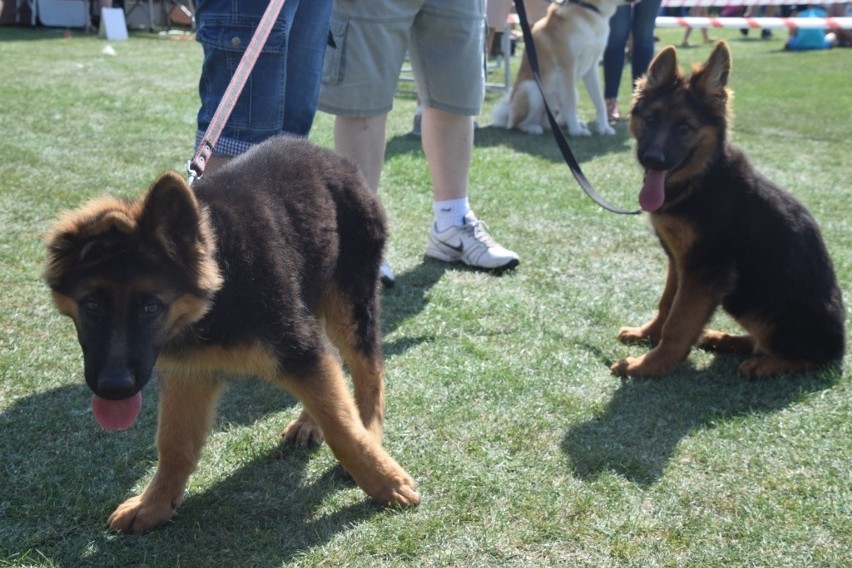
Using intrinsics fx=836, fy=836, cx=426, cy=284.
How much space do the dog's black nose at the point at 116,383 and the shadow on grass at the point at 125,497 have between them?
677mm

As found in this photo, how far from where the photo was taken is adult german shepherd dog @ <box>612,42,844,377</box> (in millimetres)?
4098

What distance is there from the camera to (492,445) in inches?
137

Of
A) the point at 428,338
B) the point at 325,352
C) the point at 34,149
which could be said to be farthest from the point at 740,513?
the point at 34,149

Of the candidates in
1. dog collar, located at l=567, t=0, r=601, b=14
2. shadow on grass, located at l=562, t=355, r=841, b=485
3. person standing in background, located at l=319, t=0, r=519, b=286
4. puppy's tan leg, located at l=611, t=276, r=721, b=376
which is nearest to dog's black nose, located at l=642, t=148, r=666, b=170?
puppy's tan leg, located at l=611, t=276, r=721, b=376

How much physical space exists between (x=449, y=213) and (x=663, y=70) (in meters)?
1.74

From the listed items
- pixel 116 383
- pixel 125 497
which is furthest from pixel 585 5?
pixel 116 383

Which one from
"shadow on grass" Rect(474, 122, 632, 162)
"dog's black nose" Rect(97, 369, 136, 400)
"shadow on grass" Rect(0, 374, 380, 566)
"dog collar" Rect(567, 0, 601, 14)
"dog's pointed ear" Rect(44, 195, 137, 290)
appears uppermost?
"dog collar" Rect(567, 0, 601, 14)

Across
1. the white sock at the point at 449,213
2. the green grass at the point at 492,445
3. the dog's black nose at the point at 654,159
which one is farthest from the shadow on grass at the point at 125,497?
the white sock at the point at 449,213

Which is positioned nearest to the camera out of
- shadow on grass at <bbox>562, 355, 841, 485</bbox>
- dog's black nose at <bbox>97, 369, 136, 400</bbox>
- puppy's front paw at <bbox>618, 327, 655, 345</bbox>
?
dog's black nose at <bbox>97, 369, 136, 400</bbox>

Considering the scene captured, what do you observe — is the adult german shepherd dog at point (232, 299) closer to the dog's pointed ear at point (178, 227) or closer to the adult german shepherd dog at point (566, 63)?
the dog's pointed ear at point (178, 227)

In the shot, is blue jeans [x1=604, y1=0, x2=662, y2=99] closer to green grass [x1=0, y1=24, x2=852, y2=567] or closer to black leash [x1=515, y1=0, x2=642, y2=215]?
green grass [x1=0, y1=24, x2=852, y2=567]

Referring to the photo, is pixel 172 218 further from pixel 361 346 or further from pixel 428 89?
pixel 428 89

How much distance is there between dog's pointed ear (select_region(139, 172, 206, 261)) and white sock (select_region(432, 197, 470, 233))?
3.10 metres

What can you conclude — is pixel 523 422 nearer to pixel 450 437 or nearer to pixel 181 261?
pixel 450 437
